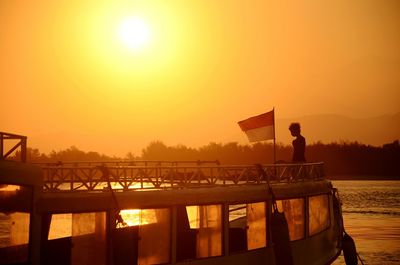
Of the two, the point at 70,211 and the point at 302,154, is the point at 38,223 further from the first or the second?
the point at 302,154

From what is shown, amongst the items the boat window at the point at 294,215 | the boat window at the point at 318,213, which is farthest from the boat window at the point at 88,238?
the boat window at the point at 318,213

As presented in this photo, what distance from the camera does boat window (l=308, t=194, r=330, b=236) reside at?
1977cm

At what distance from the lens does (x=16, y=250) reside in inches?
446

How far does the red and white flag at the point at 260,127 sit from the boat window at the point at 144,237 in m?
8.56

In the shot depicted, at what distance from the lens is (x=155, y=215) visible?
44.7 ft

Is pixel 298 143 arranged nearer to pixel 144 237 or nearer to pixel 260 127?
pixel 260 127

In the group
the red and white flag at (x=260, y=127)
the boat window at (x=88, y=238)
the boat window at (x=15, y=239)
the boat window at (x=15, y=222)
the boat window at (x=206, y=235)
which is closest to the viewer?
the boat window at (x=15, y=222)

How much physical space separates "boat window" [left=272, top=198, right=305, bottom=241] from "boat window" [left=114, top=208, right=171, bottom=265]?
18.5 feet

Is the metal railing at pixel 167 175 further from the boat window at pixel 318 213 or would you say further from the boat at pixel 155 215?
the boat window at pixel 318 213

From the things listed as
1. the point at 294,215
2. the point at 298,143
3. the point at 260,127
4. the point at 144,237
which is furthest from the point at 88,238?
the point at 298,143

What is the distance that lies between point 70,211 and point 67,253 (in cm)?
399

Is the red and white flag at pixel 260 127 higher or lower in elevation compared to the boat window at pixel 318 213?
higher

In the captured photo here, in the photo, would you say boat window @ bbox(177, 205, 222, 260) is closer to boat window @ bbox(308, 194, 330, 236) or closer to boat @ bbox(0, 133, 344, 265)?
boat @ bbox(0, 133, 344, 265)

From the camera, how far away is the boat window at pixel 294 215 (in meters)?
18.2
